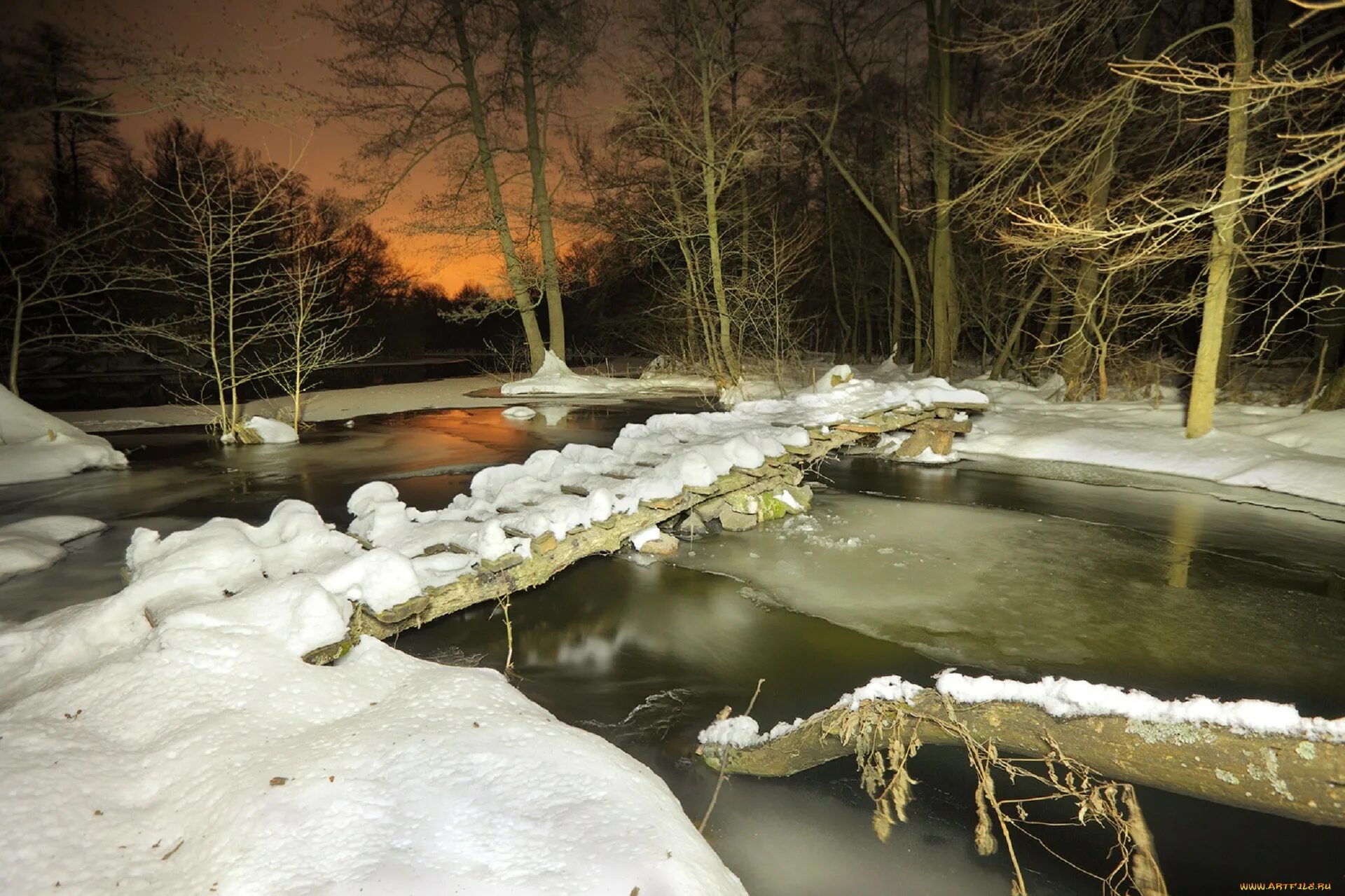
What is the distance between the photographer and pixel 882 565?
20.8 feet

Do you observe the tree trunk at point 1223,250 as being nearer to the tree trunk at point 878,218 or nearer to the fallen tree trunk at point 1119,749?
the fallen tree trunk at point 1119,749

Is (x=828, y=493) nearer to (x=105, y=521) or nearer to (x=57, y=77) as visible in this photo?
(x=105, y=521)

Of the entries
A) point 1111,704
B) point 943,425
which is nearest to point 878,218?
point 943,425

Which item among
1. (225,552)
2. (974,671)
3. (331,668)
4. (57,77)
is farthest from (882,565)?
(57,77)

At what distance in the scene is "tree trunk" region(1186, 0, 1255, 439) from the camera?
854cm

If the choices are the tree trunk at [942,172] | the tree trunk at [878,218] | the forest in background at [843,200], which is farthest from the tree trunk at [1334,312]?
the tree trunk at [878,218]

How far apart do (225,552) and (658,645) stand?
3023 millimetres

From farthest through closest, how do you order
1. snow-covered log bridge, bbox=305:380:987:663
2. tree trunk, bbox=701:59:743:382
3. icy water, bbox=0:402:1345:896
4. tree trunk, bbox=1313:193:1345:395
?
tree trunk, bbox=701:59:743:382 < tree trunk, bbox=1313:193:1345:395 < snow-covered log bridge, bbox=305:380:987:663 < icy water, bbox=0:402:1345:896

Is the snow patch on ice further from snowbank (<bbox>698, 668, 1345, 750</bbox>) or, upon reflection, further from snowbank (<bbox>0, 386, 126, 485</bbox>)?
snowbank (<bbox>0, 386, 126, 485</bbox>)

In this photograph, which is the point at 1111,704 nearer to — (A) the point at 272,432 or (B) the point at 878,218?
(A) the point at 272,432

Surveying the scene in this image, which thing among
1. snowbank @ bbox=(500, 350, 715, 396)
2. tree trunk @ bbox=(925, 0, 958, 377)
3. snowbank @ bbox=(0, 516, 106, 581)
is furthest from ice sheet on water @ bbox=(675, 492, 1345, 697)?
snowbank @ bbox=(500, 350, 715, 396)

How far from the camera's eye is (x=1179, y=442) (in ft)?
32.4

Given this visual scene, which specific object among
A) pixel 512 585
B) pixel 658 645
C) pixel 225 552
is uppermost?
pixel 225 552

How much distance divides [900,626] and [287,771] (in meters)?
4.19
